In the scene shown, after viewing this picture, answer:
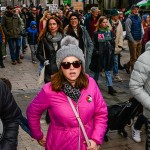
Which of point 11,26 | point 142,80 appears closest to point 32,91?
point 11,26

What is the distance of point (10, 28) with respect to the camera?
420 inches

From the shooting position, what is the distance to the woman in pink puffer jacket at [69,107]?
2.58m

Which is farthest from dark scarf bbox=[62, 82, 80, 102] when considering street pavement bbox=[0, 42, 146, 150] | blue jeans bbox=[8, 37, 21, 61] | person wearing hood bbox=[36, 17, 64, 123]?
blue jeans bbox=[8, 37, 21, 61]

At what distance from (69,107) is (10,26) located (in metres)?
8.59

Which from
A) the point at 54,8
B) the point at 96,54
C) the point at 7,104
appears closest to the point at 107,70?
the point at 96,54

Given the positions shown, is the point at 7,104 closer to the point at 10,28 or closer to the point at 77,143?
the point at 77,143

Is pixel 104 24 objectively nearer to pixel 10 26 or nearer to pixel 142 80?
pixel 142 80

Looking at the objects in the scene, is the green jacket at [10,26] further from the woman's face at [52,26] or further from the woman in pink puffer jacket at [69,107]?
the woman in pink puffer jacket at [69,107]

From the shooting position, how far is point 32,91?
7.62 m

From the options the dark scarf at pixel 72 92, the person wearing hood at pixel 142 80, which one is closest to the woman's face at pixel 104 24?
the person wearing hood at pixel 142 80

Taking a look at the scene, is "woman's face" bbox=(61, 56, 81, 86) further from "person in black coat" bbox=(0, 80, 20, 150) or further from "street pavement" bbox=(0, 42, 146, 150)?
"street pavement" bbox=(0, 42, 146, 150)

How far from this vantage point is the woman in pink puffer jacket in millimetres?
2576

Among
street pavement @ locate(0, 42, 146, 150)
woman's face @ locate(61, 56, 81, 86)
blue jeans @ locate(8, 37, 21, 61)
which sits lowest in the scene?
street pavement @ locate(0, 42, 146, 150)

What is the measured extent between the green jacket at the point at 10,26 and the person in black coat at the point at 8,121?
28.7ft
